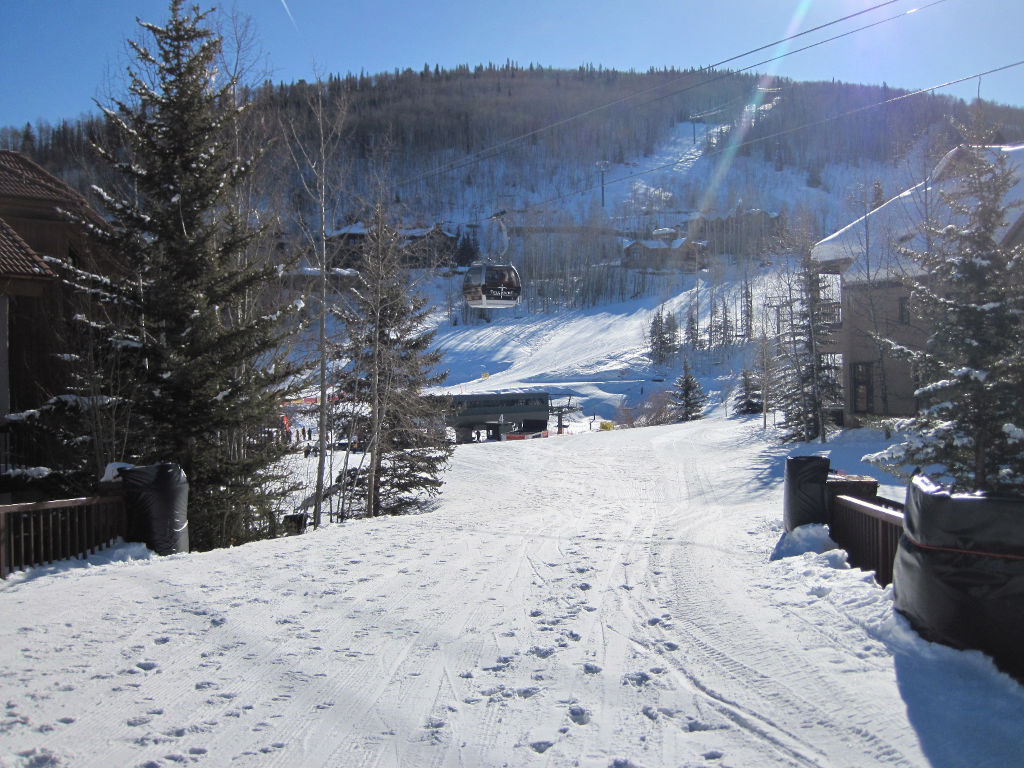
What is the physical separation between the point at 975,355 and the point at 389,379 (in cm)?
1338

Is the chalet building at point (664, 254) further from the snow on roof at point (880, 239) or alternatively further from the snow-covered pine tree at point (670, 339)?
the snow on roof at point (880, 239)

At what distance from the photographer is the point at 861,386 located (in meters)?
30.6

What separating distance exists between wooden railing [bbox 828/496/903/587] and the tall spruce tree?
9515 mm

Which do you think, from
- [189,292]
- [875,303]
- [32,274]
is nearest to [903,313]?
[875,303]

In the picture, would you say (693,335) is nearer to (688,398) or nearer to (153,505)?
(688,398)

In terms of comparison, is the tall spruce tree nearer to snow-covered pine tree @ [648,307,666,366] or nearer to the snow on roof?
→ the snow on roof

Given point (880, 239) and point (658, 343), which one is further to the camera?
point (658, 343)

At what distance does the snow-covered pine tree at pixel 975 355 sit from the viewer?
32.0ft

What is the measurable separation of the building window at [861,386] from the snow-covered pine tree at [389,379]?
20.0m

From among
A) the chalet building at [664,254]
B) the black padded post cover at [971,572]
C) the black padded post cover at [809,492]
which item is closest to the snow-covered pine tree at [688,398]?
the black padded post cover at [809,492]

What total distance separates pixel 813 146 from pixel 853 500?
20736 centimetres

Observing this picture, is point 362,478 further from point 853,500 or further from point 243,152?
point 853,500

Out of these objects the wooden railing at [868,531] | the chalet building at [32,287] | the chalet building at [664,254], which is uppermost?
the chalet building at [664,254]

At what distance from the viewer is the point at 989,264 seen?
1027 centimetres
